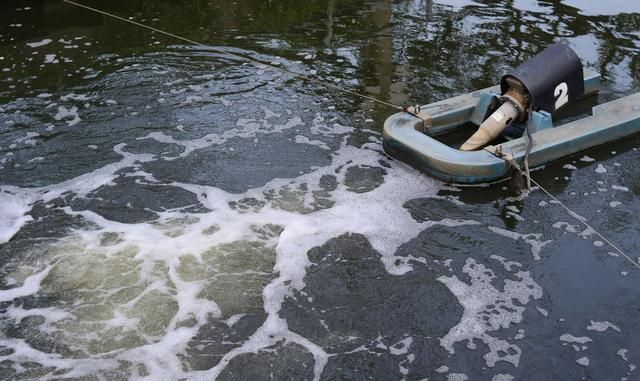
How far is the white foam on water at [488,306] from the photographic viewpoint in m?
3.98

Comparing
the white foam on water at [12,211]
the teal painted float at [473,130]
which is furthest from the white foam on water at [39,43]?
the teal painted float at [473,130]

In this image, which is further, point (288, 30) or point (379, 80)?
point (288, 30)

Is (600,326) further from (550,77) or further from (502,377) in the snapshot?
(550,77)

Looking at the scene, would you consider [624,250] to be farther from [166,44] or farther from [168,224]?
[166,44]

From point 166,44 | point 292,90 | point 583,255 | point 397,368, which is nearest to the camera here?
point 397,368

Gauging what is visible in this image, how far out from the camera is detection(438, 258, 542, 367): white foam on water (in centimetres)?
398

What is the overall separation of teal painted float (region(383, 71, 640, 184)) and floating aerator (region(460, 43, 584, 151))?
140 mm

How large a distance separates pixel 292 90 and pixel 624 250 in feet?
12.2

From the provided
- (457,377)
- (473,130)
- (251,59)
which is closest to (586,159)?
(473,130)

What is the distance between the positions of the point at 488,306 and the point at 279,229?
5.26 feet

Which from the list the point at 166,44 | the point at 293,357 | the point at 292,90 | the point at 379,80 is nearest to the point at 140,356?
the point at 293,357

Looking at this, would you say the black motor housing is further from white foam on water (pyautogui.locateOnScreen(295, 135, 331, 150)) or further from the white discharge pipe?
white foam on water (pyautogui.locateOnScreen(295, 135, 331, 150))

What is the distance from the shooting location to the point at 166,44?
813cm

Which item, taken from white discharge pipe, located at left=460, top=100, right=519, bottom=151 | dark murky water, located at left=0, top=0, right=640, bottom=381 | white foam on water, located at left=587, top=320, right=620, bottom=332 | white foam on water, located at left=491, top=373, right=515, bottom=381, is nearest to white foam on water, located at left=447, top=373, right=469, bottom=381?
dark murky water, located at left=0, top=0, right=640, bottom=381
